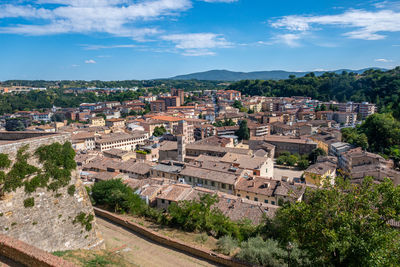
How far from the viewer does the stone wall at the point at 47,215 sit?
7531mm

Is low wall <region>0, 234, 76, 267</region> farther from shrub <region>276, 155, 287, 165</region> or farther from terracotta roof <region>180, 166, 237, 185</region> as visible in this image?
shrub <region>276, 155, 287, 165</region>

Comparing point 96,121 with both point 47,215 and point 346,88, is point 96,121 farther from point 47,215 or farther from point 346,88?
point 346,88

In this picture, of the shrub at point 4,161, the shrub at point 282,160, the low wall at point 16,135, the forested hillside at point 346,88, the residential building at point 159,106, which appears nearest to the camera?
the shrub at point 4,161

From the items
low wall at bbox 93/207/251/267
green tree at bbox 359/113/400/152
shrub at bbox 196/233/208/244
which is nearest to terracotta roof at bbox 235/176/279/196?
shrub at bbox 196/233/208/244

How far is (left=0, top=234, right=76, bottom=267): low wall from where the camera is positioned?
6.12m

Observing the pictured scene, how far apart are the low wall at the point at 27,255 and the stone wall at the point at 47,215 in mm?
708

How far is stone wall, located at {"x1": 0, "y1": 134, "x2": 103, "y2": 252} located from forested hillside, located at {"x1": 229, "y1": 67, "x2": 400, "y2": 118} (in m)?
71.9

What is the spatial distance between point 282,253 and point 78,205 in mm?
7167

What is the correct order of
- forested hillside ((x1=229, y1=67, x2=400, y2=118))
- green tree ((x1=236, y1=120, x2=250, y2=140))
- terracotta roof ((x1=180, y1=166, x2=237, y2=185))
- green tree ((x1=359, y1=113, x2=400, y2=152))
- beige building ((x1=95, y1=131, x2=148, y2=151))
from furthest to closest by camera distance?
forested hillside ((x1=229, y1=67, x2=400, y2=118)) < green tree ((x1=236, y1=120, x2=250, y2=140)) < beige building ((x1=95, y1=131, x2=148, y2=151)) < green tree ((x1=359, y1=113, x2=400, y2=152)) < terracotta roof ((x1=180, y1=166, x2=237, y2=185))

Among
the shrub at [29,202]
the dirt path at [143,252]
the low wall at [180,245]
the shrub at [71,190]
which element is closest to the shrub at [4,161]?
the shrub at [29,202]

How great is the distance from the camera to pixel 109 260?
8.95 metres

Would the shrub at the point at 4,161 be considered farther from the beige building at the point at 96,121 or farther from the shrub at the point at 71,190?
the beige building at the point at 96,121

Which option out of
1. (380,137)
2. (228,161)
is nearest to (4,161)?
(228,161)

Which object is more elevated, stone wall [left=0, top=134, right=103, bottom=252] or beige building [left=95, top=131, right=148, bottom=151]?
stone wall [left=0, top=134, right=103, bottom=252]
